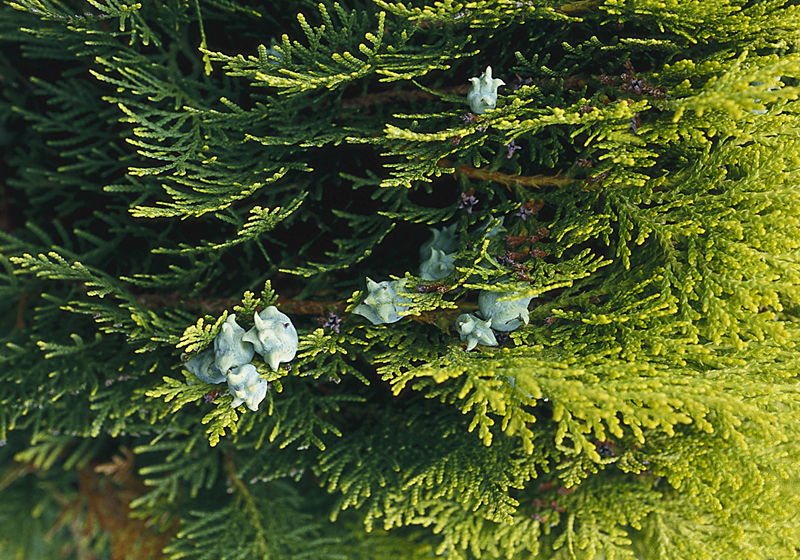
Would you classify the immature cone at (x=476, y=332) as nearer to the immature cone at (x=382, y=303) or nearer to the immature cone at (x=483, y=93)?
the immature cone at (x=382, y=303)

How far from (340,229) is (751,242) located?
3.20 ft

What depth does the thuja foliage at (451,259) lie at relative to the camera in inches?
40.0

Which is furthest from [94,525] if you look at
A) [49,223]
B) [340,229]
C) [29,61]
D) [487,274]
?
[487,274]

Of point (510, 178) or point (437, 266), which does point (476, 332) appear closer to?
point (437, 266)

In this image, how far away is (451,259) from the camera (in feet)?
3.89

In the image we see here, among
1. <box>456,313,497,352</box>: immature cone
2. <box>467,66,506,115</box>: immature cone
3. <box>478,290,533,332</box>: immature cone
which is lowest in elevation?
<box>456,313,497,352</box>: immature cone

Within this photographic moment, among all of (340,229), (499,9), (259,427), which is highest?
(499,9)

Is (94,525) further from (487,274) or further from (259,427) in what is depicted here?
(487,274)

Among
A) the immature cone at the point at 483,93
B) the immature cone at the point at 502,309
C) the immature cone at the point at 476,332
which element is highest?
the immature cone at the point at 483,93

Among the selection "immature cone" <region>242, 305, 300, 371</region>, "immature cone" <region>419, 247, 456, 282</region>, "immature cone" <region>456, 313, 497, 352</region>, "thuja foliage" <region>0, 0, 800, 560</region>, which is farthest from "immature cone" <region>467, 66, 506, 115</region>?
"immature cone" <region>242, 305, 300, 371</region>

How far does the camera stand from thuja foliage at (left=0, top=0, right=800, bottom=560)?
1017 mm

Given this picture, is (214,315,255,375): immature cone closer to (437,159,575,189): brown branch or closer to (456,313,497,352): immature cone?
(456,313,497,352): immature cone

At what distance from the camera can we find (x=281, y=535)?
160cm

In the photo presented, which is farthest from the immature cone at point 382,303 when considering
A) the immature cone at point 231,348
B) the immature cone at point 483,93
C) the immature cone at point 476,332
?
the immature cone at point 483,93
